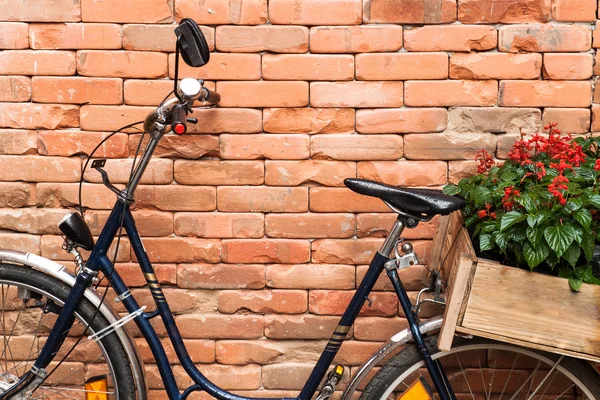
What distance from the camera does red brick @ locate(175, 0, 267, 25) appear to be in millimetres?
2783

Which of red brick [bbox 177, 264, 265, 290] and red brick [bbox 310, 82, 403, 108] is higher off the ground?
red brick [bbox 310, 82, 403, 108]

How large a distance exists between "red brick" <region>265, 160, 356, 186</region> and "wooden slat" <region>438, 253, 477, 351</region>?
69cm

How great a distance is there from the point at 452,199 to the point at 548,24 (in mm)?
911

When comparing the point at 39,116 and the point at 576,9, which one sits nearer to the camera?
the point at 576,9

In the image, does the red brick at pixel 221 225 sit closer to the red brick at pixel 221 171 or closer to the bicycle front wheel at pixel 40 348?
the red brick at pixel 221 171

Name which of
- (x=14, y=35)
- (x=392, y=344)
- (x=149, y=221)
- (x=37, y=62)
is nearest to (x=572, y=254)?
(x=392, y=344)

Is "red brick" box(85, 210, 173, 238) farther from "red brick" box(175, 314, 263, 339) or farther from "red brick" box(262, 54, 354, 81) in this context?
"red brick" box(262, 54, 354, 81)

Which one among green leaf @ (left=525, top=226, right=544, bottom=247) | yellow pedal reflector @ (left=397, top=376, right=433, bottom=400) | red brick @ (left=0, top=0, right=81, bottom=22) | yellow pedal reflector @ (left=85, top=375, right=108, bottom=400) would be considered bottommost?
yellow pedal reflector @ (left=85, top=375, right=108, bottom=400)

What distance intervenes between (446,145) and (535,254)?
2.38ft

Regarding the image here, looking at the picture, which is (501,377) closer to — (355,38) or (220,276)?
(220,276)

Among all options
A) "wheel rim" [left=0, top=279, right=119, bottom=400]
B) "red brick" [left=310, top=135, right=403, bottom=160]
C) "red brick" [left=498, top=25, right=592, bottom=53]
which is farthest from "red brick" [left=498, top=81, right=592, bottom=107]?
"wheel rim" [left=0, top=279, right=119, bottom=400]

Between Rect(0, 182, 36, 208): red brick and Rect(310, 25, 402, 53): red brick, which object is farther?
Rect(0, 182, 36, 208): red brick

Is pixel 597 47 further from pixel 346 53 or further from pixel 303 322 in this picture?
pixel 303 322

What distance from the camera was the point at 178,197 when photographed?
2.88 metres
